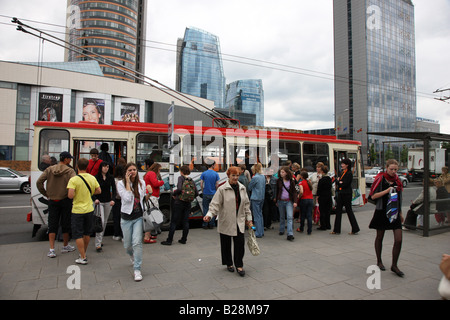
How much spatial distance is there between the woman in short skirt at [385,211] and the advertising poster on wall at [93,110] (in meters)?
47.0

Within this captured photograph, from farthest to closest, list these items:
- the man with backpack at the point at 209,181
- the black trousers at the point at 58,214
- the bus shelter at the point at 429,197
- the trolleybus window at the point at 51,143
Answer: the man with backpack at the point at 209,181 → the bus shelter at the point at 429,197 → the trolleybus window at the point at 51,143 → the black trousers at the point at 58,214

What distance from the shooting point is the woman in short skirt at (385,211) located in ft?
15.9

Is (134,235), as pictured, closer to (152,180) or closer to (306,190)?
(152,180)

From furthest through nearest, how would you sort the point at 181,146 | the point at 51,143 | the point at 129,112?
the point at 129,112, the point at 181,146, the point at 51,143

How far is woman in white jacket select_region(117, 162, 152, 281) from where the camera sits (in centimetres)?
457

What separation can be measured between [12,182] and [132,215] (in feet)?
55.4

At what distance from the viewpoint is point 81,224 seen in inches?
206

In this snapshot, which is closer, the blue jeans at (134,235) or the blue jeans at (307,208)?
the blue jeans at (134,235)

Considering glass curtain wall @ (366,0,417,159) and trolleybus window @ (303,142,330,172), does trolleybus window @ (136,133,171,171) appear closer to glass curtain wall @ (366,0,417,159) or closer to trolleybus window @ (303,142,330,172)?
trolleybus window @ (303,142,330,172)

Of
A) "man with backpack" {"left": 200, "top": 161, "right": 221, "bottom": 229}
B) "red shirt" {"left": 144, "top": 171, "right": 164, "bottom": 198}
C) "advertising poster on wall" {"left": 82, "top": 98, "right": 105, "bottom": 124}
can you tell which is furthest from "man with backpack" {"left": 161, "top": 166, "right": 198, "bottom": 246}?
"advertising poster on wall" {"left": 82, "top": 98, "right": 105, "bottom": 124}

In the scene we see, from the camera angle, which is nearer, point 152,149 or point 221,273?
point 221,273

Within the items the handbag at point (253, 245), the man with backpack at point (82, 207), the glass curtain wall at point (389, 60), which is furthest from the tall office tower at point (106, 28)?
the handbag at point (253, 245)

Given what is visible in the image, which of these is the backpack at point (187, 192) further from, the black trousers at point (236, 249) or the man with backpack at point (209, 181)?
the black trousers at point (236, 249)

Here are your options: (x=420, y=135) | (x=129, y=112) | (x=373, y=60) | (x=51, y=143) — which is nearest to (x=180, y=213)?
(x=51, y=143)
